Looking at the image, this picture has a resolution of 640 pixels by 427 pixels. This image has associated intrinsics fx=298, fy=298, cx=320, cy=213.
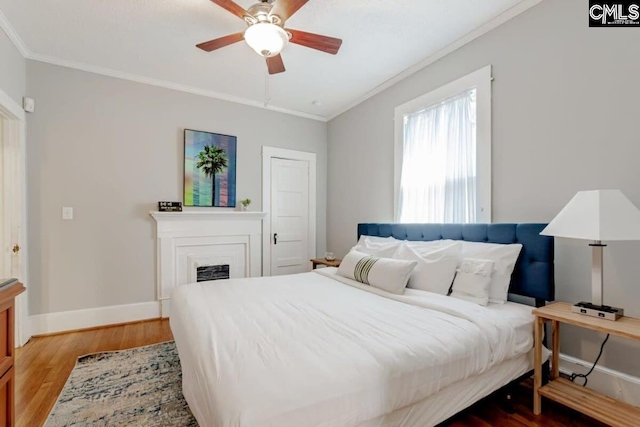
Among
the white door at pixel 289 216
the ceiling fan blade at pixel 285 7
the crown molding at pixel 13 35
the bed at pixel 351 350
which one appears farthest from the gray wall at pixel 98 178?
the ceiling fan blade at pixel 285 7

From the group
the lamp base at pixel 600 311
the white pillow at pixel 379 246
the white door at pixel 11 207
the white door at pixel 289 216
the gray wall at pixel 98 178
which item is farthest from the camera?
the white door at pixel 289 216

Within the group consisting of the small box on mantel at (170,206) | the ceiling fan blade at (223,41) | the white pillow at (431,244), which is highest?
the ceiling fan blade at (223,41)

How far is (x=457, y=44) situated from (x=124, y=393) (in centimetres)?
387

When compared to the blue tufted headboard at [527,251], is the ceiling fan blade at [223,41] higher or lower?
higher

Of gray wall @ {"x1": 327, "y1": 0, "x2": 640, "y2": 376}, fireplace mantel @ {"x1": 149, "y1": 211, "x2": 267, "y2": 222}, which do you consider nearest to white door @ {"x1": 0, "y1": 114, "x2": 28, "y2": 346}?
fireplace mantel @ {"x1": 149, "y1": 211, "x2": 267, "y2": 222}

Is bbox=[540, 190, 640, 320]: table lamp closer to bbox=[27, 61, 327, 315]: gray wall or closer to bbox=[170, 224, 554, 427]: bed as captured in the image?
bbox=[170, 224, 554, 427]: bed

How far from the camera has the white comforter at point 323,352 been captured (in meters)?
1.05

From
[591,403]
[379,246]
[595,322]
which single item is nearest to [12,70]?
[379,246]

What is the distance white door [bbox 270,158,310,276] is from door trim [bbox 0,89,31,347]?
8.64 feet

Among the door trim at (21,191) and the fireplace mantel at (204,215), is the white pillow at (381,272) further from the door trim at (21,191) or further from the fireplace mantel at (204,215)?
the door trim at (21,191)

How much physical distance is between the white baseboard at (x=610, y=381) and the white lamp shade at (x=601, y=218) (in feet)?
3.20

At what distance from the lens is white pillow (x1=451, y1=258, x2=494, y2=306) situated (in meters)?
2.08

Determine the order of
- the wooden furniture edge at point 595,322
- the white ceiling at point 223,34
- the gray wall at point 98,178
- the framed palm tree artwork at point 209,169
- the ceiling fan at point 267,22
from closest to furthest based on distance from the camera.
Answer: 1. the wooden furniture edge at point 595,322
2. the ceiling fan at point 267,22
3. the white ceiling at point 223,34
4. the gray wall at point 98,178
5. the framed palm tree artwork at point 209,169

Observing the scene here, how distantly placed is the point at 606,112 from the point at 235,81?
3.46 meters
